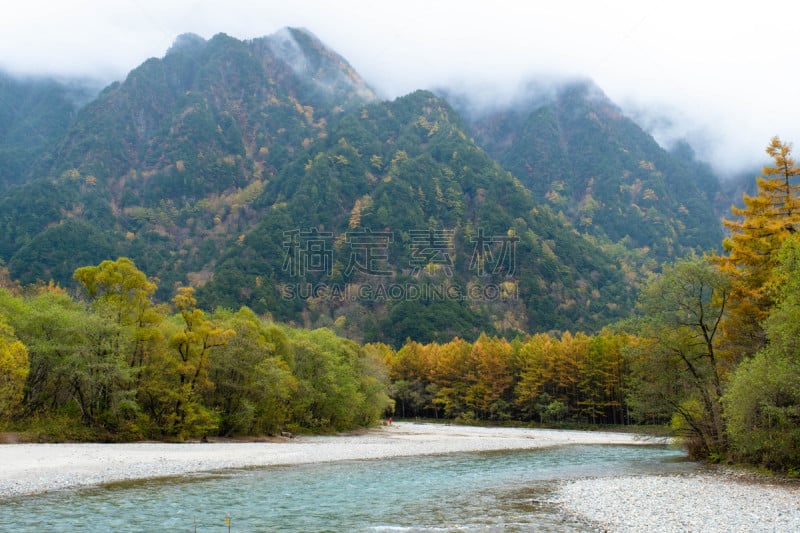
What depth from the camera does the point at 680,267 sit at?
123 ft

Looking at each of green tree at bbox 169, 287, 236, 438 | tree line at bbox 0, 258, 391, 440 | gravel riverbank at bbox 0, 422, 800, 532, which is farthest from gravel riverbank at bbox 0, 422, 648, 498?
tree line at bbox 0, 258, 391, 440

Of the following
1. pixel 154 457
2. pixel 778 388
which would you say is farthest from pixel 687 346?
pixel 154 457

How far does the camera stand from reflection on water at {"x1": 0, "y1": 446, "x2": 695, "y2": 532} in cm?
2064

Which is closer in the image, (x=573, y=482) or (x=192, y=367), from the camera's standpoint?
(x=573, y=482)

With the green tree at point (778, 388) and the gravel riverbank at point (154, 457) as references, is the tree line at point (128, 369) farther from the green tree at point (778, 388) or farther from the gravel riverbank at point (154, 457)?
the green tree at point (778, 388)

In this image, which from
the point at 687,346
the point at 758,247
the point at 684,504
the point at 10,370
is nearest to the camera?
the point at 684,504

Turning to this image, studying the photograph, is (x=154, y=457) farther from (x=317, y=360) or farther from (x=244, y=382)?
(x=317, y=360)

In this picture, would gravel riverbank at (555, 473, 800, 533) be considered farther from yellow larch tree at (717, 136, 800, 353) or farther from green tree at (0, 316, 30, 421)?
green tree at (0, 316, 30, 421)

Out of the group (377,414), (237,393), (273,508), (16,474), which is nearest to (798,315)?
(273,508)

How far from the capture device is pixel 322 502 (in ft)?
84.3

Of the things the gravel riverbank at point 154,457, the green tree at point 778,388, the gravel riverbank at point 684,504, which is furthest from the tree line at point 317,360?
the gravel riverbank at point 154,457

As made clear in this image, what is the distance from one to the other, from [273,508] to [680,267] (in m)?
28.4

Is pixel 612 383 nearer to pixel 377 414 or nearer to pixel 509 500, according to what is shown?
pixel 377 414

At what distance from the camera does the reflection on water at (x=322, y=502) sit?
2064 cm
